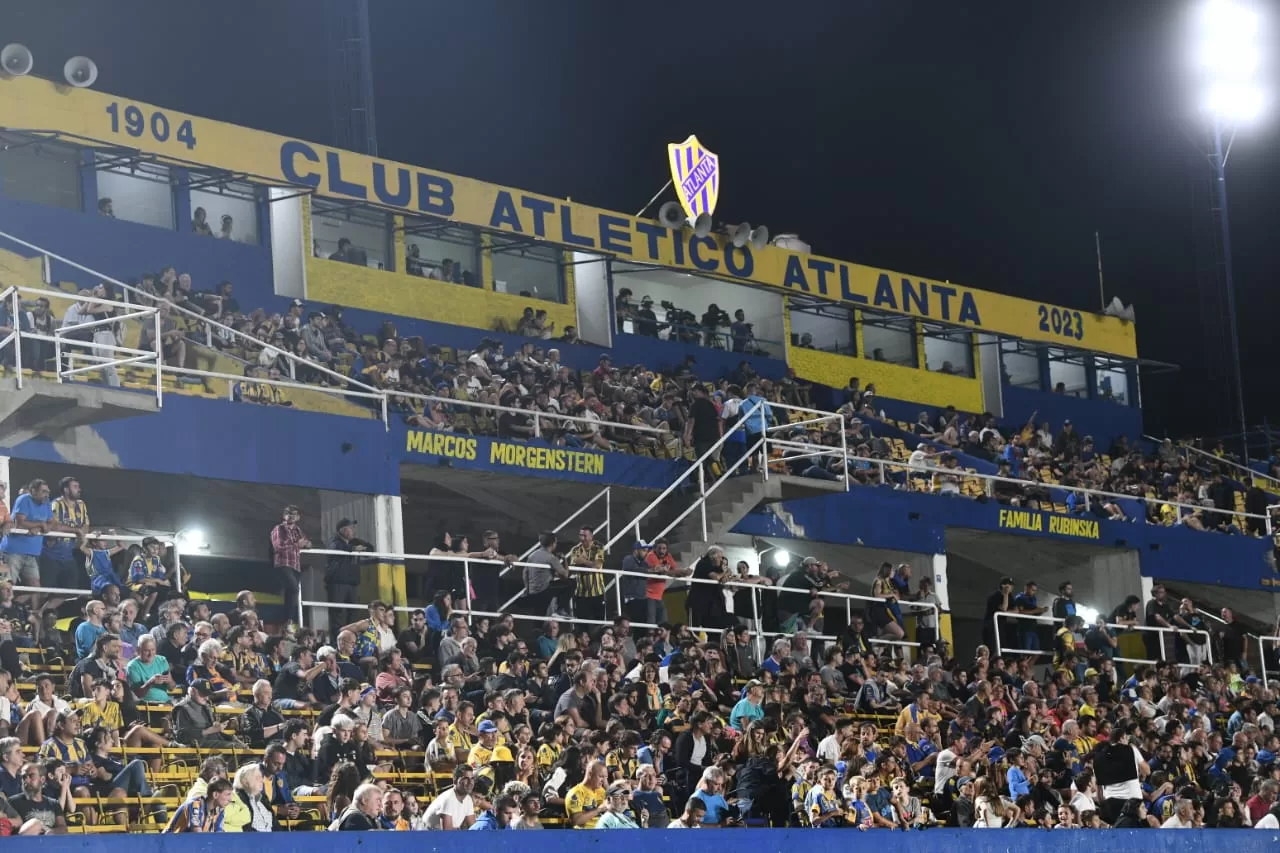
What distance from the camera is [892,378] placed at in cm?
3694

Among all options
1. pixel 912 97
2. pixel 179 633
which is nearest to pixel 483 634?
pixel 179 633

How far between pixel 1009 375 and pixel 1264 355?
17.2 metres

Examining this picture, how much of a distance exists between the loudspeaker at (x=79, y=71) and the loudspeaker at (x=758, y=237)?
12393 mm

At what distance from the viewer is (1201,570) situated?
33.9 metres

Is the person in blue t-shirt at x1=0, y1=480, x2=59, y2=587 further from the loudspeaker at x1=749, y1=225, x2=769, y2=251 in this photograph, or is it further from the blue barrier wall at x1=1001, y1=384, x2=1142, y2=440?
the blue barrier wall at x1=1001, y1=384, x2=1142, y2=440

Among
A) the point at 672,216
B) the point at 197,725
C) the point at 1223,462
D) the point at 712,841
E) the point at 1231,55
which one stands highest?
the point at 1231,55

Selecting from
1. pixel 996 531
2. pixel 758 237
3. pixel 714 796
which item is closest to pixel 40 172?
pixel 758 237

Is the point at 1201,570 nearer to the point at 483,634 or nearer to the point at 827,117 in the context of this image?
the point at 483,634

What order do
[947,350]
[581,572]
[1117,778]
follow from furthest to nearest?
[947,350] < [581,572] < [1117,778]

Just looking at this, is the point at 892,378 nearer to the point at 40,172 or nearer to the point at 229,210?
the point at 229,210

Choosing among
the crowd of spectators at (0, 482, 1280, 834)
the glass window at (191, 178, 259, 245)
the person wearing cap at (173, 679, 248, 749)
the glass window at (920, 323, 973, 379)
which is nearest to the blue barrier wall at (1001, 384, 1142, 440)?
the glass window at (920, 323, 973, 379)

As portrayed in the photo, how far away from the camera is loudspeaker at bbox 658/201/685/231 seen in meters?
33.2

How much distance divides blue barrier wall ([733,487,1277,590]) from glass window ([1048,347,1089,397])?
19.4 feet

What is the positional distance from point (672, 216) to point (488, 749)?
1798 centimetres
